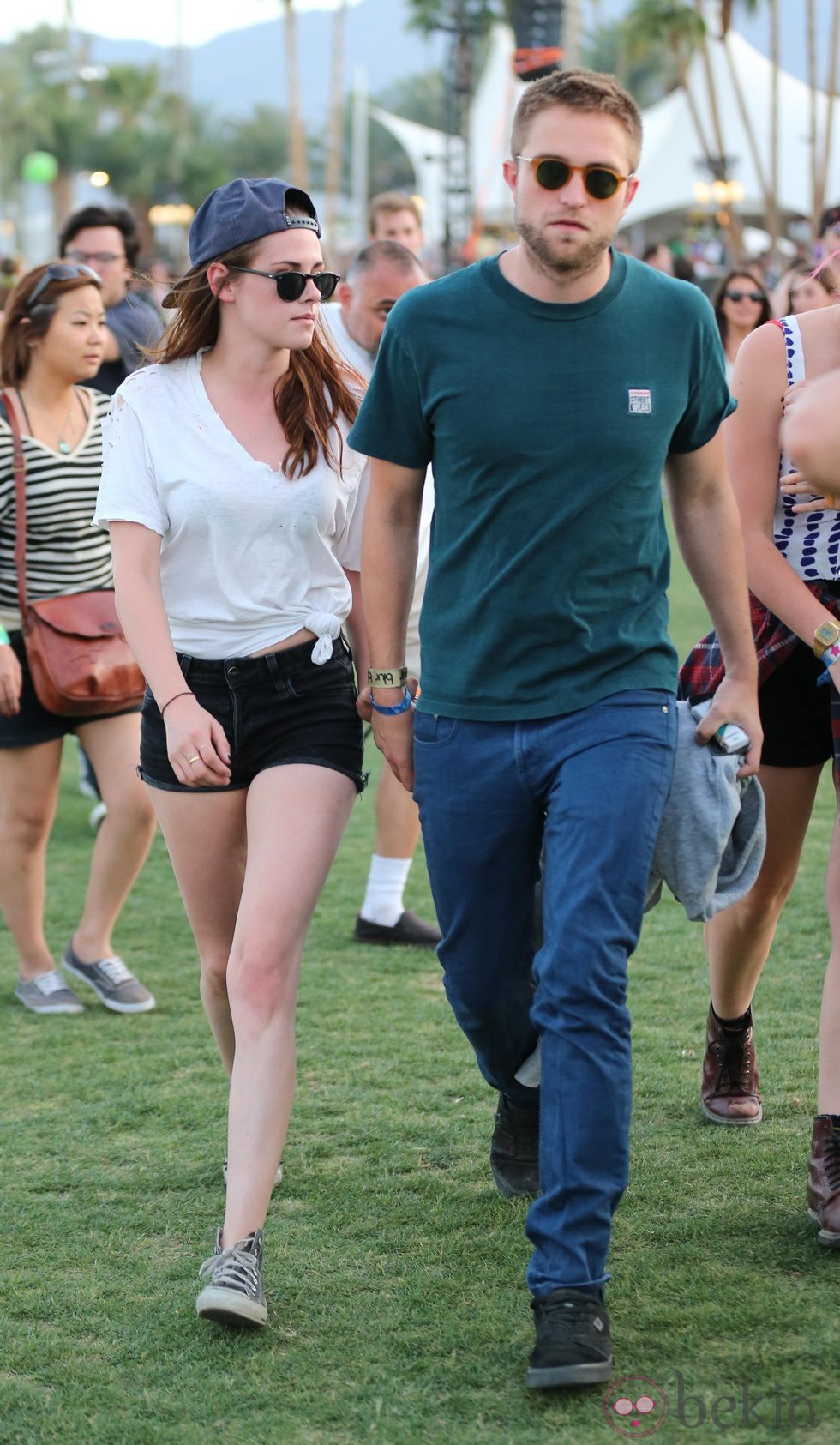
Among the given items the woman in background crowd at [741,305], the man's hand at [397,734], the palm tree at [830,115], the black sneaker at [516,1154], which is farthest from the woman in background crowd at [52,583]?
the palm tree at [830,115]

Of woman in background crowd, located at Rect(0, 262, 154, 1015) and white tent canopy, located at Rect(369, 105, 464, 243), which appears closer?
woman in background crowd, located at Rect(0, 262, 154, 1015)

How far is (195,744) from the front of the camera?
3326 millimetres

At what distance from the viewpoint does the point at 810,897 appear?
6.47 meters

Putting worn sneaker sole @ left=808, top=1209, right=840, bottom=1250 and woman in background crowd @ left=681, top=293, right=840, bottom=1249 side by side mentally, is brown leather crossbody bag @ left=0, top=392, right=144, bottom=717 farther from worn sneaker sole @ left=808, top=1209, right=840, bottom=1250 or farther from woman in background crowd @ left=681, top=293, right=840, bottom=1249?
worn sneaker sole @ left=808, top=1209, right=840, bottom=1250

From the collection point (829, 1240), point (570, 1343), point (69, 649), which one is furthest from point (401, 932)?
point (570, 1343)

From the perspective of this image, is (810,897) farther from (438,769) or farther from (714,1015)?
(438,769)

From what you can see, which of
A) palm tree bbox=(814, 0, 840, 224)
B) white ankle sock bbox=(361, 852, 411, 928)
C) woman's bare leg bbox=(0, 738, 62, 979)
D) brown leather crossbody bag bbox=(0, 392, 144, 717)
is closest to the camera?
brown leather crossbody bag bbox=(0, 392, 144, 717)

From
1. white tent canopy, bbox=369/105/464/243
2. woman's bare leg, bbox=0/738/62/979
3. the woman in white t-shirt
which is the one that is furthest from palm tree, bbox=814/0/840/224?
the woman in white t-shirt

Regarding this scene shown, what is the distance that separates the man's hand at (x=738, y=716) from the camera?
333 centimetres

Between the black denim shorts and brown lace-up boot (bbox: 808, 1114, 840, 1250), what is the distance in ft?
4.07

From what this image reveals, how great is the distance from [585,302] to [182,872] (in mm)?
1470

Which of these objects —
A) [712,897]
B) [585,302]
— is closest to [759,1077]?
[712,897]

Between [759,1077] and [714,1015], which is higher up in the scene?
[714,1015]

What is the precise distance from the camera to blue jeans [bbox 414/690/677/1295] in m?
2.98
